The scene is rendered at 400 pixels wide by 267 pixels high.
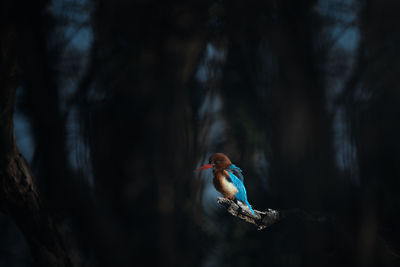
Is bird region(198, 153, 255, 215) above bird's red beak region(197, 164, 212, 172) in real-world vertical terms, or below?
below

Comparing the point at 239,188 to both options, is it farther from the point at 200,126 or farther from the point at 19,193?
the point at 19,193

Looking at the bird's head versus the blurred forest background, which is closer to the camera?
the bird's head

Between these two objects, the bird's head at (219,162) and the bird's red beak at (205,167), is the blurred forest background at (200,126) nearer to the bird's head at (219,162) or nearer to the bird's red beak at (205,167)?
the bird's red beak at (205,167)

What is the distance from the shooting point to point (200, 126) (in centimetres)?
99

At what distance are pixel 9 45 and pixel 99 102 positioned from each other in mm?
273

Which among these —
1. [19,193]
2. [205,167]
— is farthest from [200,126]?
[19,193]

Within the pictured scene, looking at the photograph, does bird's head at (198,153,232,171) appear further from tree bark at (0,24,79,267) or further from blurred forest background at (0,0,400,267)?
tree bark at (0,24,79,267)

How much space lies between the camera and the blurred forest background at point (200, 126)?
36.2 inches

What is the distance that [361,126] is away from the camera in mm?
997

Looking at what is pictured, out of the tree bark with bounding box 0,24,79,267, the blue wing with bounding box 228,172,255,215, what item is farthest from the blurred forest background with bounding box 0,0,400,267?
the blue wing with bounding box 228,172,255,215

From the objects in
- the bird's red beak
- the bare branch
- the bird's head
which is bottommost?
the bare branch

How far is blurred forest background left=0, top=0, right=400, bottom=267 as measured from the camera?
3.01 ft

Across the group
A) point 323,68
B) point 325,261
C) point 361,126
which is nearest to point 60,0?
point 323,68

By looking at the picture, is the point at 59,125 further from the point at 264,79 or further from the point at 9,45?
the point at 264,79
